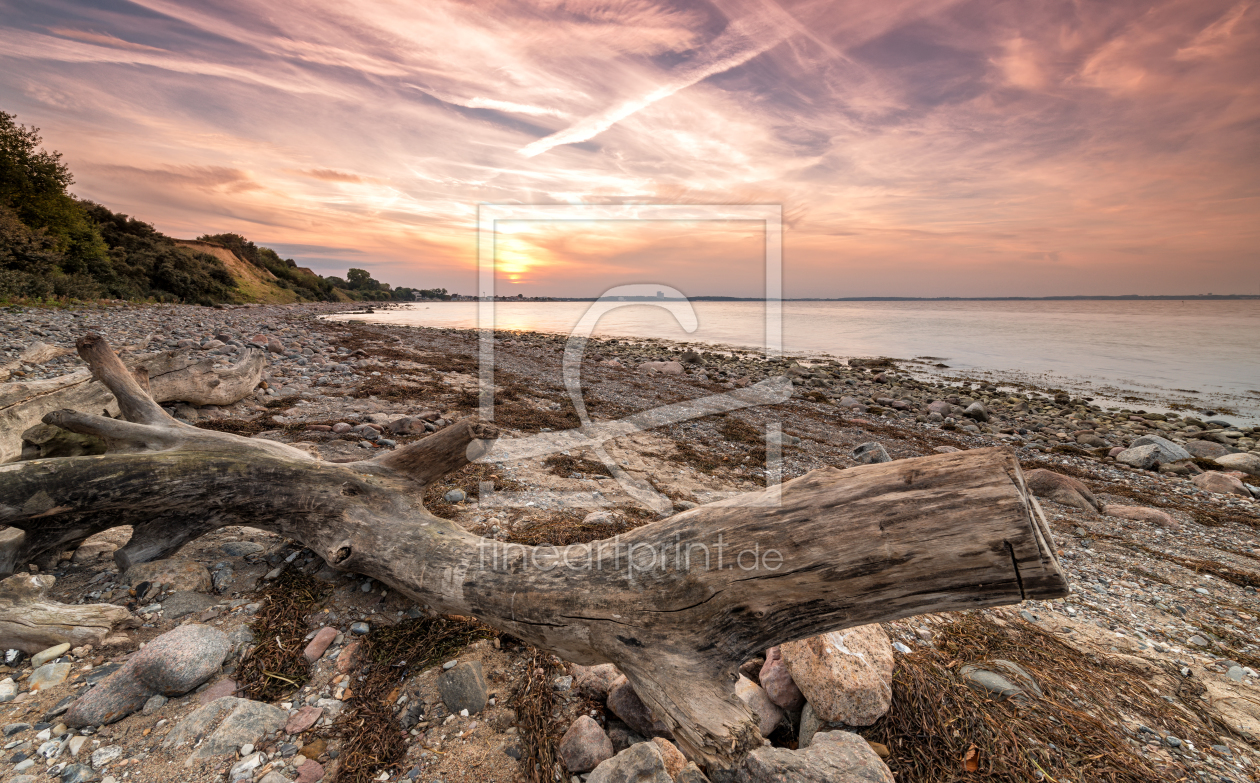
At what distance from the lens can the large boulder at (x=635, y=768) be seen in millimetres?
2154

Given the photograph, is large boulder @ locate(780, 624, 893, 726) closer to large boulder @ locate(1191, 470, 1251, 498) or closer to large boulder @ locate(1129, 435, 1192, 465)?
large boulder @ locate(1191, 470, 1251, 498)

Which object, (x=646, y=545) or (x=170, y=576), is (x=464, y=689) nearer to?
(x=646, y=545)

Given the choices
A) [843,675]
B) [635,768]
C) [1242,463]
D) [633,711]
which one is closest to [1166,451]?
[1242,463]

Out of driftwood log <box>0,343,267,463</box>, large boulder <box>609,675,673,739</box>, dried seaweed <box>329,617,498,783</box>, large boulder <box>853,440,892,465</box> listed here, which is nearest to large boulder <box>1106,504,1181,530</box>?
large boulder <box>853,440,892,465</box>

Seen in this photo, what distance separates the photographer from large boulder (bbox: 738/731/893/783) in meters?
2.16

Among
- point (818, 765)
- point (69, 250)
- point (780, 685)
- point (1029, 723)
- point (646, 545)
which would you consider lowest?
point (1029, 723)

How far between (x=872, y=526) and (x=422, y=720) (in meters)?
2.53

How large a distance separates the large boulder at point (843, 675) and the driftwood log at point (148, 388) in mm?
6374

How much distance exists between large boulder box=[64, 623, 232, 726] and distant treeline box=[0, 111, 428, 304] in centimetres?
2800

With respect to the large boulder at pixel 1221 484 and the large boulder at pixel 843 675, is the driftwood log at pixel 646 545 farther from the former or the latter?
the large boulder at pixel 1221 484

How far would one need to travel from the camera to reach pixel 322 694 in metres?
2.77

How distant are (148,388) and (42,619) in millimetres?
5272

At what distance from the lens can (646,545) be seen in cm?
290

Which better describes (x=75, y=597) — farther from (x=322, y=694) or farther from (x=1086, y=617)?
(x=1086, y=617)
